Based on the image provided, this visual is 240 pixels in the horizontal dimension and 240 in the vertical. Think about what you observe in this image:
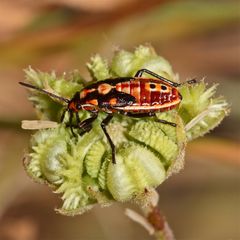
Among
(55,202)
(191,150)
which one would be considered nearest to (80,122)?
(191,150)

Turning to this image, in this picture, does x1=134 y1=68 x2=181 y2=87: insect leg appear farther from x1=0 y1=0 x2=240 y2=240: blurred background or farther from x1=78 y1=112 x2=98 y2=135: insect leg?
x1=0 y1=0 x2=240 y2=240: blurred background

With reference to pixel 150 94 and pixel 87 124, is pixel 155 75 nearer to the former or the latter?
pixel 150 94

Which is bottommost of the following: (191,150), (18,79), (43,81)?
(191,150)

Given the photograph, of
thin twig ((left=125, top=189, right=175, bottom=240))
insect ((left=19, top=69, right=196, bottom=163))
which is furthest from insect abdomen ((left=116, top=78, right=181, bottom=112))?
thin twig ((left=125, top=189, right=175, bottom=240))

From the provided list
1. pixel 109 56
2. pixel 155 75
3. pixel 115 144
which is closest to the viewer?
pixel 115 144

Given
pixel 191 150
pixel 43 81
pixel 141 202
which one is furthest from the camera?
pixel 191 150

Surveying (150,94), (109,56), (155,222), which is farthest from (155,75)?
(109,56)

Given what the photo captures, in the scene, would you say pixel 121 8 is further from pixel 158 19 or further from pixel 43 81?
pixel 43 81
